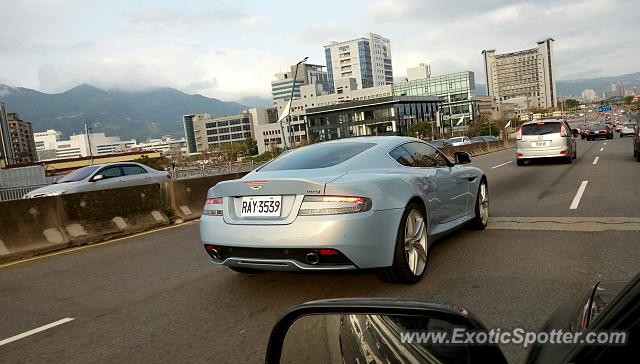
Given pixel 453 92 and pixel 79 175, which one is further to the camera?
pixel 453 92

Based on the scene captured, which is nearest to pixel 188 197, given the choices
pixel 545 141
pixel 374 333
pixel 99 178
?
pixel 99 178

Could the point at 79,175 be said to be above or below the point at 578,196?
above

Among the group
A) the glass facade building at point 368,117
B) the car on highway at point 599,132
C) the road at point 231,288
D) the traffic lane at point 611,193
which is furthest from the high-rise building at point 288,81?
the road at point 231,288

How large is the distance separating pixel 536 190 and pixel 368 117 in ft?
365

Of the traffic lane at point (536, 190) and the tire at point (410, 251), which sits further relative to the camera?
the traffic lane at point (536, 190)

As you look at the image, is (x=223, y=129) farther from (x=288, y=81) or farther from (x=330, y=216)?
(x=330, y=216)

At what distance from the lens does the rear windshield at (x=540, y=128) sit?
17.8 m

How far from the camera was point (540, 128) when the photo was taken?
18.1 m

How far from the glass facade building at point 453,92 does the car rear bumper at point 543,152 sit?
412ft

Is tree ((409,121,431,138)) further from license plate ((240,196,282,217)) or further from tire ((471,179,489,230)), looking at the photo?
license plate ((240,196,282,217))

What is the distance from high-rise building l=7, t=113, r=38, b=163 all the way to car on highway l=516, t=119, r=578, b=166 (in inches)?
6051

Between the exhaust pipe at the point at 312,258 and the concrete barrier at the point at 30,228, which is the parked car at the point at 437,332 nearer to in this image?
the exhaust pipe at the point at 312,258

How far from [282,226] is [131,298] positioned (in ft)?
6.56

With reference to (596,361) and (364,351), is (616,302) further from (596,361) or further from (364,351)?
(364,351)
